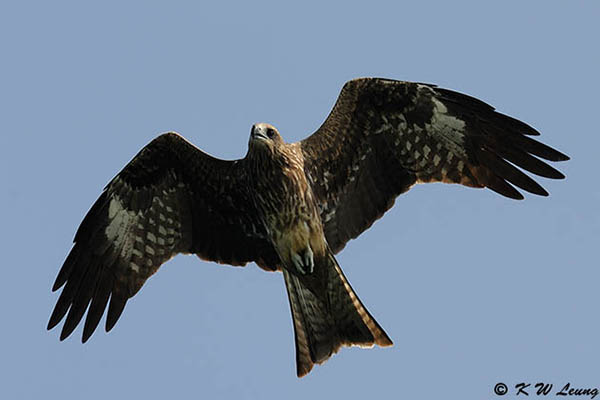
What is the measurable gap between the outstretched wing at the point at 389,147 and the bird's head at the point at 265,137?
426 mm

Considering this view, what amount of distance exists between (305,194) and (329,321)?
4.83 feet

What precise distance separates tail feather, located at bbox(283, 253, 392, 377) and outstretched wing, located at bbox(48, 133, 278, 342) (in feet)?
2.86

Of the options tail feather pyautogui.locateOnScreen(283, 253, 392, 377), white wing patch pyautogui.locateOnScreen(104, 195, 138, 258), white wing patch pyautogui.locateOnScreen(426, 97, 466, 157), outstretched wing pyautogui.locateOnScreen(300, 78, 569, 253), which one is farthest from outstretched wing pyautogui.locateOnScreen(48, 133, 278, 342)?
white wing patch pyautogui.locateOnScreen(426, 97, 466, 157)

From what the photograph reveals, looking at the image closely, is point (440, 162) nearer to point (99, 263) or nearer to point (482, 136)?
point (482, 136)

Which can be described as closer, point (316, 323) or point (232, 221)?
point (316, 323)

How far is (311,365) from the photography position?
1056 centimetres

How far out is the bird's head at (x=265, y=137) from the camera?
34.4 ft

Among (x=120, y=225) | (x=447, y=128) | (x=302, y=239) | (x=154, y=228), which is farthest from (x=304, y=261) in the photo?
(x=120, y=225)

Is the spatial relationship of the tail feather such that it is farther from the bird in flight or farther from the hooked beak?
the hooked beak

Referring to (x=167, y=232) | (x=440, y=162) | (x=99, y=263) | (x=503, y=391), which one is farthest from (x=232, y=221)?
(x=503, y=391)

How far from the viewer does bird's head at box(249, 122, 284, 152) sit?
10.5 metres

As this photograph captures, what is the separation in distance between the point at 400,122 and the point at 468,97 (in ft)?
2.77

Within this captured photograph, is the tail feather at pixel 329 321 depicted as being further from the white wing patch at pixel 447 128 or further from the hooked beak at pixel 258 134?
the white wing patch at pixel 447 128

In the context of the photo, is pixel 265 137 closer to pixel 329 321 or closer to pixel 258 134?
pixel 258 134
